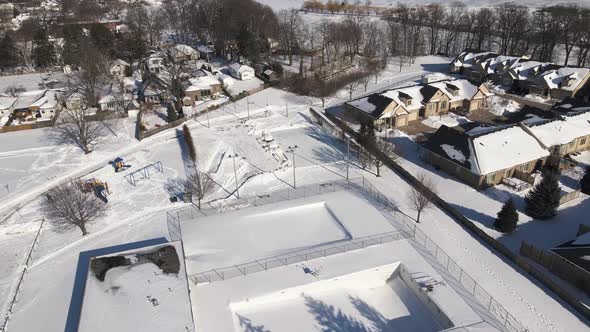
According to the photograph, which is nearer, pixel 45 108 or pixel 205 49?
pixel 45 108

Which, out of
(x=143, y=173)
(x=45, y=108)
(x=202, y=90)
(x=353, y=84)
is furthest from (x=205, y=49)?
(x=143, y=173)

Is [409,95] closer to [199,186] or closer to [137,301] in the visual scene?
[199,186]

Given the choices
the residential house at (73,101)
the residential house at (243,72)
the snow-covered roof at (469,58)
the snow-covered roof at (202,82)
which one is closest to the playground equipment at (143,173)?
the snow-covered roof at (202,82)

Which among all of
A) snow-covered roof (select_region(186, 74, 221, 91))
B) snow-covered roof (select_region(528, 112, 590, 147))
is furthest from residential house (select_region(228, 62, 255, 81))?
snow-covered roof (select_region(528, 112, 590, 147))

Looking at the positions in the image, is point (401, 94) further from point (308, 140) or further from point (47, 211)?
point (47, 211)

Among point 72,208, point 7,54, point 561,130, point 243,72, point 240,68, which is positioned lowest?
point 72,208

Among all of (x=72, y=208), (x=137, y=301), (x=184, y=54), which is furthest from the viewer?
(x=184, y=54)
